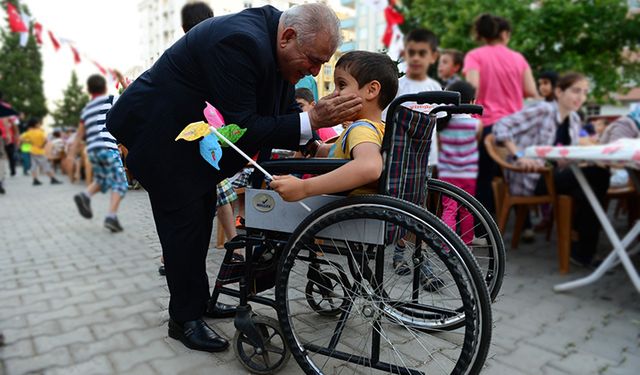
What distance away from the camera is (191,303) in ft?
7.07

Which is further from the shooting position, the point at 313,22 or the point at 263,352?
the point at 263,352

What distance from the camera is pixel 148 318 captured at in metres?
2.67

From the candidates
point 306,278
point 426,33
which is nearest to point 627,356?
point 306,278

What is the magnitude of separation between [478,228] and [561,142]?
287 centimetres

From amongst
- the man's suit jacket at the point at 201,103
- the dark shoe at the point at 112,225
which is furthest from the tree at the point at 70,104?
the man's suit jacket at the point at 201,103

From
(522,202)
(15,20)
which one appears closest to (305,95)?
(522,202)

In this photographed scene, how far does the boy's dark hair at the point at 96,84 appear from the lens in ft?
20.0

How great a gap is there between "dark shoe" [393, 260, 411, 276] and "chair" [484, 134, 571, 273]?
7.17ft

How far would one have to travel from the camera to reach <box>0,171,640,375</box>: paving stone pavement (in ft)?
7.13

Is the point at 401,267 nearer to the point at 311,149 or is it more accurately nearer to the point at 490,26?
the point at 311,149

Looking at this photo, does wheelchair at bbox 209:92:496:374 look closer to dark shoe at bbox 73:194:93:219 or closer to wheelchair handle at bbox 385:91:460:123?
wheelchair handle at bbox 385:91:460:123

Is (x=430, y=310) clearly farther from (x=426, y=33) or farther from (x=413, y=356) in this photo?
(x=426, y=33)

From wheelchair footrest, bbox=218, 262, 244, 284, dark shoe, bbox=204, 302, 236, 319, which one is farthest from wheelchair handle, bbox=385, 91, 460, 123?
dark shoe, bbox=204, 302, 236, 319

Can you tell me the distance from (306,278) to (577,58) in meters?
18.3
